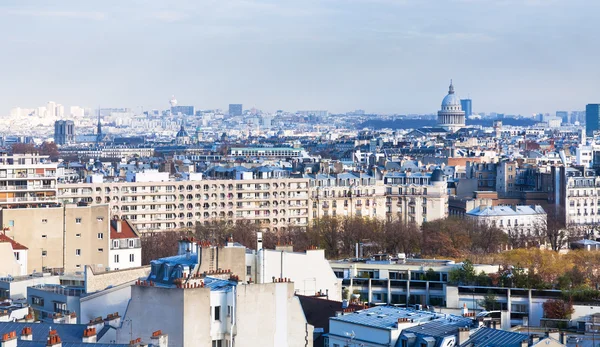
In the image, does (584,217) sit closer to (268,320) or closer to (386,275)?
(386,275)

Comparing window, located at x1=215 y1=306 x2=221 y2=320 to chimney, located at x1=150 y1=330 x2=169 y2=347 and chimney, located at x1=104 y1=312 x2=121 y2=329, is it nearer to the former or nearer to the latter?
chimney, located at x1=150 y1=330 x2=169 y2=347

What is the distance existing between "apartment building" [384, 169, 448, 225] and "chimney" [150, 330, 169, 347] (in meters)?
58.4

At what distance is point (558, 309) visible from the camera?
107 ft

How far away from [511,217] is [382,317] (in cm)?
5050

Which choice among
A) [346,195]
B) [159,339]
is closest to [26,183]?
[346,195]

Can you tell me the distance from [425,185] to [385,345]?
185ft

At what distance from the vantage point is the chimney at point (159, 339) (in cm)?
1850

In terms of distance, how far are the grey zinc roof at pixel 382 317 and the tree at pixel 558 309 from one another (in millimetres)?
7228

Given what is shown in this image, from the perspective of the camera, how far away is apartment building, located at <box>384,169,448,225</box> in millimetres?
78250

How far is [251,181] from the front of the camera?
2931 inches

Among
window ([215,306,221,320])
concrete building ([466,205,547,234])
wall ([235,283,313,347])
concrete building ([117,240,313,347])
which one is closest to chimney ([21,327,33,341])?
concrete building ([117,240,313,347])

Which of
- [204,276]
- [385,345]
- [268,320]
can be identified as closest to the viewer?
[268,320]

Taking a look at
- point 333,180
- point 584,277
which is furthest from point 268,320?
point 333,180

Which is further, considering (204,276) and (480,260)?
(480,260)
